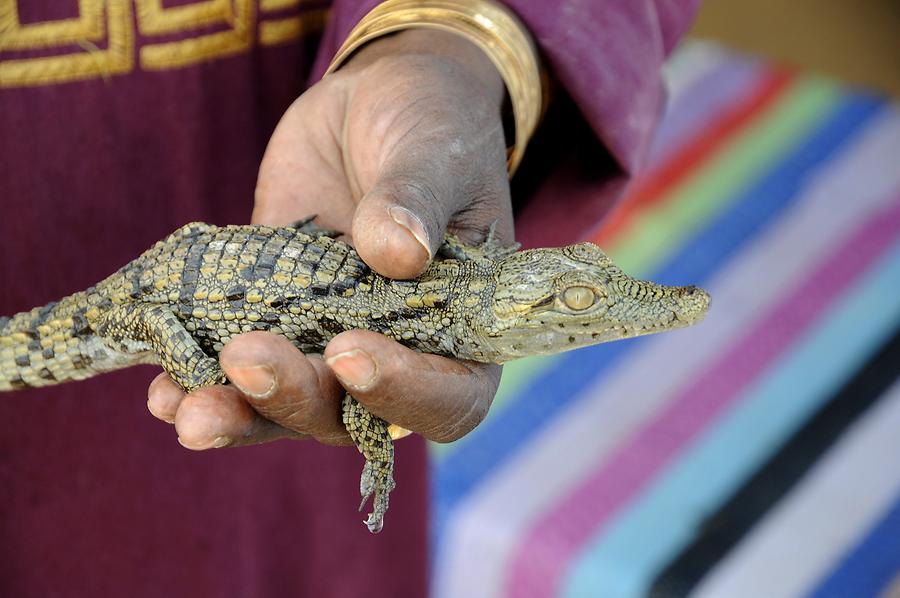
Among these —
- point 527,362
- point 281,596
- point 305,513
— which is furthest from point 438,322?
point 527,362

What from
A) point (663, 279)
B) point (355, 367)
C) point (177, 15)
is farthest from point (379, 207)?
point (663, 279)

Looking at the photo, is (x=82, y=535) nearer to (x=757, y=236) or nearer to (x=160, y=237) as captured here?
(x=160, y=237)

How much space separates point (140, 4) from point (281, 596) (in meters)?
1.25

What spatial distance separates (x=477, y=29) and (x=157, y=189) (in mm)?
614

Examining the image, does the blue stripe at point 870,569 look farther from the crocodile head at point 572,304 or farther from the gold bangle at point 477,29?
the gold bangle at point 477,29

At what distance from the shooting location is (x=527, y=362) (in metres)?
→ 2.85

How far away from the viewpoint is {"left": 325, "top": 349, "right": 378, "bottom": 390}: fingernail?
1.16 metres

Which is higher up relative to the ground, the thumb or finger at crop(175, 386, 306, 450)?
the thumb

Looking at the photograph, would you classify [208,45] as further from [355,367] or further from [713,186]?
[713,186]

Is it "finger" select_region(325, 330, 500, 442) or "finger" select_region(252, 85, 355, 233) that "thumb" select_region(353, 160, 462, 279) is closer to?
"finger" select_region(325, 330, 500, 442)

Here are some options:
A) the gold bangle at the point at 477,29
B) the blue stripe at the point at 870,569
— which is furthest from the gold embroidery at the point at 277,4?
the blue stripe at the point at 870,569

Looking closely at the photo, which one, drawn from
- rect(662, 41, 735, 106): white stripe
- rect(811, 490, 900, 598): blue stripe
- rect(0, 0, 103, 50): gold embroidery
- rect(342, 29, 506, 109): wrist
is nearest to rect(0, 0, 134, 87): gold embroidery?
rect(0, 0, 103, 50): gold embroidery

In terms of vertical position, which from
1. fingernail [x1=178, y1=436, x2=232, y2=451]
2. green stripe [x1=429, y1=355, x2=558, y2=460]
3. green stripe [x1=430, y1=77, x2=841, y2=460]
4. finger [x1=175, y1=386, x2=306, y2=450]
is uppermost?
finger [x1=175, y1=386, x2=306, y2=450]

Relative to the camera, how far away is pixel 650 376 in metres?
2.79
